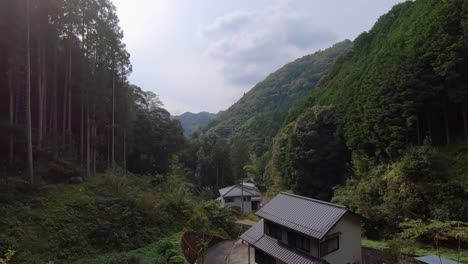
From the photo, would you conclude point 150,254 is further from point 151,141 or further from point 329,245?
point 151,141

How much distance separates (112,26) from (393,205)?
23393mm

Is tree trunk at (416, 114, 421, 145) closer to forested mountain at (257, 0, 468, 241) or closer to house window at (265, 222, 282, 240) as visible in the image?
forested mountain at (257, 0, 468, 241)

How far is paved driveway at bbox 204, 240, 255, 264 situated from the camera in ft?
54.6

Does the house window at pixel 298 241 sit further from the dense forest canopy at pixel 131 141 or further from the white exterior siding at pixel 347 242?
the dense forest canopy at pixel 131 141

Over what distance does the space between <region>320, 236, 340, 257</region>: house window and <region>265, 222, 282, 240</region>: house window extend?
273cm

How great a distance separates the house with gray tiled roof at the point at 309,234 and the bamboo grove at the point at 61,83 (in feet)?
42.4

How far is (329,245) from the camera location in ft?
41.5

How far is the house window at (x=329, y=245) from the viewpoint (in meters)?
12.4

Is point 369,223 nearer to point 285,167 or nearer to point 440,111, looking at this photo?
point 440,111

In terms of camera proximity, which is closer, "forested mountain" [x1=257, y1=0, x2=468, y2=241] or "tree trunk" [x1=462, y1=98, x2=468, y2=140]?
"forested mountain" [x1=257, y1=0, x2=468, y2=241]

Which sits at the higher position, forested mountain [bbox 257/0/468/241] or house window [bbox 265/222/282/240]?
forested mountain [bbox 257/0/468/241]

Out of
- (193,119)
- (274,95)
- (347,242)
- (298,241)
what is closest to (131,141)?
(298,241)

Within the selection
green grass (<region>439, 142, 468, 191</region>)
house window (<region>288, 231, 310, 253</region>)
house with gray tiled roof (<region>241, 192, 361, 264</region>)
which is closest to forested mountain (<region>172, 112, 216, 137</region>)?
house with gray tiled roof (<region>241, 192, 361, 264</region>)

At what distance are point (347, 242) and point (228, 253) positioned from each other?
8.38 m
